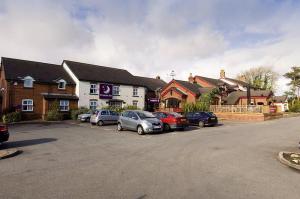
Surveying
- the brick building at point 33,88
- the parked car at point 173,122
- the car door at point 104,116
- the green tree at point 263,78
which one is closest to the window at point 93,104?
the brick building at point 33,88

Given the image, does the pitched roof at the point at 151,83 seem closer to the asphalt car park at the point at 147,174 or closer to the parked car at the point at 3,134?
the parked car at the point at 3,134

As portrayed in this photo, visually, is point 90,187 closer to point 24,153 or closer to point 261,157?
point 24,153

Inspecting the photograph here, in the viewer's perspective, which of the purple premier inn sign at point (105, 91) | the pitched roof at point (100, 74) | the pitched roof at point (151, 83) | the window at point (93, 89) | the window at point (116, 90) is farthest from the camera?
the pitched roof at point (151, 83)

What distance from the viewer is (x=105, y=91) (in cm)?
3844

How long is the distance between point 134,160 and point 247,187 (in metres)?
4.20

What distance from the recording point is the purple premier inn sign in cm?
3797

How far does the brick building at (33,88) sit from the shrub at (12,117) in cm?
147

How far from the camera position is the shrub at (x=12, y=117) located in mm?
27419

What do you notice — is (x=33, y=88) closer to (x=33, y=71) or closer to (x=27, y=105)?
(x=27, y=105)

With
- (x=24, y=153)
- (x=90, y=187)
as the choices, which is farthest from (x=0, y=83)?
(x=90, y=187)

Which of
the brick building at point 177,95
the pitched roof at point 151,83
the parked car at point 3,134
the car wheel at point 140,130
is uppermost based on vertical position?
the pitched roof at point 151,83

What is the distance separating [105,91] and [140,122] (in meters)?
22.0

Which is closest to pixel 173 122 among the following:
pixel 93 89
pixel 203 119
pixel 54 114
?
pixel 203 119

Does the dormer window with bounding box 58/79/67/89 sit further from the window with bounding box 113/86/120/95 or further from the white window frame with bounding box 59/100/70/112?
the window with bounding box 113/86/120/95
